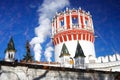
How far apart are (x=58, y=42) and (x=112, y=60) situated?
15098 millimetres

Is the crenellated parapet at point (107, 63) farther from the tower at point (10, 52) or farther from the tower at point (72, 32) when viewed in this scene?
the tower at point (10, 52)

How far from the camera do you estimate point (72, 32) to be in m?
48.0

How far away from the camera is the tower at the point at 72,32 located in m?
48.0

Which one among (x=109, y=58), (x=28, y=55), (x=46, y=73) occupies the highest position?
(x=28, y=55)

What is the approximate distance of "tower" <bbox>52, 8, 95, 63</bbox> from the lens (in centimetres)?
4800

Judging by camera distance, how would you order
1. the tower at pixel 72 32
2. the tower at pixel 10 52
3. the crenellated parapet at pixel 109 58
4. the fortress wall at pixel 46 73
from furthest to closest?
the tower at pixel 72 32, the crenellated parapet at pixel 109 58, the tower at pixel 10 52, the fortress wall at pixel 46 73

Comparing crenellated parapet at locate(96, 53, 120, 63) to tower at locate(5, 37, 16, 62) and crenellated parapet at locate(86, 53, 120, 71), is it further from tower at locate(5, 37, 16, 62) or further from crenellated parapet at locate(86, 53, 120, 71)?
tower at locate(5, 37, 16, 62)

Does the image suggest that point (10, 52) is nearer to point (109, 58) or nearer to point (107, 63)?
point (107, 63)

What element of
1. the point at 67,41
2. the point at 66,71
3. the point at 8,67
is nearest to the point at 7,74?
the point at 8,67

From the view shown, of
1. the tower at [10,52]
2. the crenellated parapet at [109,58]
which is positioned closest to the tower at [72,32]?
the crenellated parapet at [109,58]

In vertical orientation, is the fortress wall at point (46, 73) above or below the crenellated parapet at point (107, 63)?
below

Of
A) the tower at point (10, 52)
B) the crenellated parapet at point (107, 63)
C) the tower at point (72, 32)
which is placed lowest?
the crenellated parapet at point (107, 63)

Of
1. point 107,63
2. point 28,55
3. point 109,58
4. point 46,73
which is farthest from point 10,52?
point 46,73

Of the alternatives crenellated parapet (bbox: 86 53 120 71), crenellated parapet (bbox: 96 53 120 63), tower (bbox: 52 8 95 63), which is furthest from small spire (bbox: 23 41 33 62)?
crenellated parapet (bbox: 96 53 120 63)
